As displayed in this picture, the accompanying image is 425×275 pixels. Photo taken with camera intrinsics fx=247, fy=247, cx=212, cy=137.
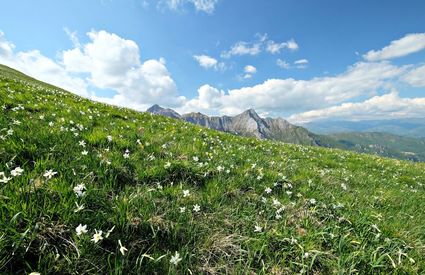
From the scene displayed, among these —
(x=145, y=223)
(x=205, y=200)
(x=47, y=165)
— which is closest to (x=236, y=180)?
(x=205, y=200)

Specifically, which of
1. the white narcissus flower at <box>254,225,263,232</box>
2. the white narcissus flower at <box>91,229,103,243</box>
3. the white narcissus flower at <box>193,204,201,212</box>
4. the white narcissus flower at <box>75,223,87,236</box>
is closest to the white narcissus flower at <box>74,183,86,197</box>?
the white narcissus flower at <box>75,223,87,236</box>

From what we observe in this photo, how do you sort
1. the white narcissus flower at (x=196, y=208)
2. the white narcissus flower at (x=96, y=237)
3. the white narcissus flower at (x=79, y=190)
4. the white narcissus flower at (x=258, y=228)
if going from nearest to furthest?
the white narcissus flower at (x=96, y=237), the white narcissus flower at (x=79, y=190), the white narcissus flower at (x=258, y=228), the white narcissus flower at (x=196, y=208)

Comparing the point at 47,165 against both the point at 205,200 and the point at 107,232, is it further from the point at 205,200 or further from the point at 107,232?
the point at 205,200

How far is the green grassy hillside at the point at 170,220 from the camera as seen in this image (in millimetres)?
3176

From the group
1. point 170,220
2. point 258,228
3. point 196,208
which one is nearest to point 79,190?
point 170,220

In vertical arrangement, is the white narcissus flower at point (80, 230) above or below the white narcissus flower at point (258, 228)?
above

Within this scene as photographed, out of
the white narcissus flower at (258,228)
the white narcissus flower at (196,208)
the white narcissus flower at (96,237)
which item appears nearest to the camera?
the white narcissus flower at (96,237)

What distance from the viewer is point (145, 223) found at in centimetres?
388

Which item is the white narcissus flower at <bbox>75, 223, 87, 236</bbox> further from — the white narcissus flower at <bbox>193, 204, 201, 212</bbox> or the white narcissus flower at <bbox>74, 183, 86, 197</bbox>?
the white narcissus flower at <bbox>193, 204, 201, 212</bbox>

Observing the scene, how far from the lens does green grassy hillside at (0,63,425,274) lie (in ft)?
10.4

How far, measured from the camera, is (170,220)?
4121mm

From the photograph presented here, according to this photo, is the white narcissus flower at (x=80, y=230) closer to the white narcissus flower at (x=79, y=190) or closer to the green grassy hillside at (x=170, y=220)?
the green grassy hillside at (x=170, y=220)

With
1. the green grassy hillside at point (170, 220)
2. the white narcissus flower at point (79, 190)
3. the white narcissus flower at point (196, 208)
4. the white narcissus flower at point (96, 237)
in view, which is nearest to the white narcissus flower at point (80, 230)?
the green grassy hillside at point (170, 220)

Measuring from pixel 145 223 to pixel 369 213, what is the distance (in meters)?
4.92
